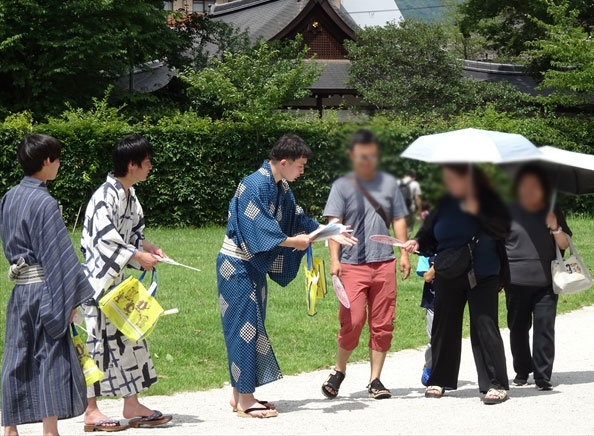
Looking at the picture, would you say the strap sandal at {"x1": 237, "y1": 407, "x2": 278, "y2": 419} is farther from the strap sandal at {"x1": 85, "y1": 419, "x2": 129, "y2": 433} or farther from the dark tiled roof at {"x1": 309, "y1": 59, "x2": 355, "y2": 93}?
the dark tiled roof at {"x1": 309, "y1": 59, "x2": 355, "y2": 93}

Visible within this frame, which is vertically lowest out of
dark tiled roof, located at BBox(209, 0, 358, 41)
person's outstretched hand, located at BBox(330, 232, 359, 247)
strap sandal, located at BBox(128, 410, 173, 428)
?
strap sandal, located at BBox(128, 410, 173, 428)

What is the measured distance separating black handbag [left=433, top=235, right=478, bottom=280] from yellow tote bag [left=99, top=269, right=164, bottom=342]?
1.76 metres

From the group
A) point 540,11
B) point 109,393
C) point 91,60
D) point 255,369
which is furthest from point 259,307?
point 91,60

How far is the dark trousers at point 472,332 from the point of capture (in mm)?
6926

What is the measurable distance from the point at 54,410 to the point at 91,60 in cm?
1713

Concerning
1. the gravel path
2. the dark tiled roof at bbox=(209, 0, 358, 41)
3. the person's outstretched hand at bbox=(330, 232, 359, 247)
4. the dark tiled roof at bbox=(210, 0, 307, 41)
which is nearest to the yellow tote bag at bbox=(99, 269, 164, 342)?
the gravel path

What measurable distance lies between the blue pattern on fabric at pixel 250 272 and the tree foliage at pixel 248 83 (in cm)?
1313

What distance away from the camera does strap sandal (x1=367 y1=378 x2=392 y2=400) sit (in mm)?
7172

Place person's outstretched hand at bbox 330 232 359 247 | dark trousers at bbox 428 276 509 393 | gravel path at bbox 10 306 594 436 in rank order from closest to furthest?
person's outstretched hand at bbox 330 232 359 247, gravel path at bbox 10 306 594 436, dark trousers at bbox 428 276 509 393

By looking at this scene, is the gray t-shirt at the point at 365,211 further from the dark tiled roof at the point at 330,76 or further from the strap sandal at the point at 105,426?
the dark tiled roof at the point at 330,76

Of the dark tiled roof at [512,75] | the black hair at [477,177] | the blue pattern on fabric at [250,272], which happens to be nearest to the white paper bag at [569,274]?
the blue pattern on fabric at [250,272]

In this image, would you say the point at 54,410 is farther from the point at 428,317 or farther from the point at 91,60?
the point at 91,60

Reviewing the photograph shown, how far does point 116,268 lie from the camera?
6.23 meters

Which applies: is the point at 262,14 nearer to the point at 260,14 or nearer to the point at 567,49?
the point at 260,14
